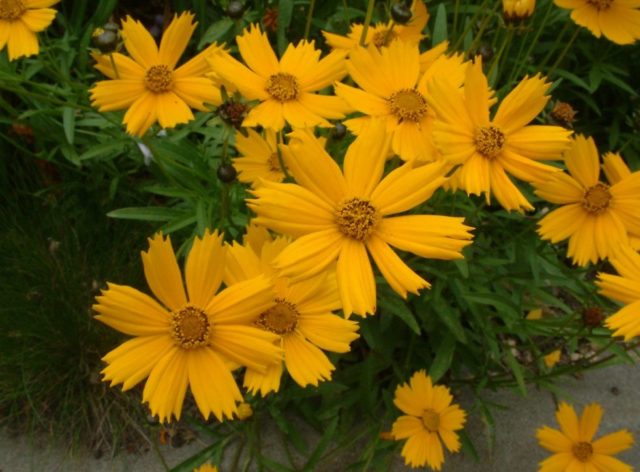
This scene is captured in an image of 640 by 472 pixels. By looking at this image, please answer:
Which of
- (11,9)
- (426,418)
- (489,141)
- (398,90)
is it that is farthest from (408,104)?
(11,9)

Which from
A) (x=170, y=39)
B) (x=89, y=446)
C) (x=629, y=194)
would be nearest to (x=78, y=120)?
(x=170, y=39)

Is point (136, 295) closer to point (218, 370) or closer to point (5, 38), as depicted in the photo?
point (218, 370)

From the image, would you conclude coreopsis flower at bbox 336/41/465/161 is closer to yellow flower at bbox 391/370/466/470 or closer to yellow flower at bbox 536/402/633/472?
yellow flower at bbox 391/370/466/470

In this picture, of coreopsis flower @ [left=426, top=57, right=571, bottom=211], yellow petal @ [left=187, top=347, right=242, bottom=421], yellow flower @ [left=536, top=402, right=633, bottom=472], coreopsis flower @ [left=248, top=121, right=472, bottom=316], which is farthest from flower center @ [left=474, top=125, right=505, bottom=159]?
yellow flower @ [left=536, top=402, right=633, bottom=472]

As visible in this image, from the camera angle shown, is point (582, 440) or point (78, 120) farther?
point (78, 120)

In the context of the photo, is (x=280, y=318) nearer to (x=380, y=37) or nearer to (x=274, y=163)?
(x=274, y=163)

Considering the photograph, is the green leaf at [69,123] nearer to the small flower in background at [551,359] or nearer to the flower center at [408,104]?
the flower center at [408,104]
